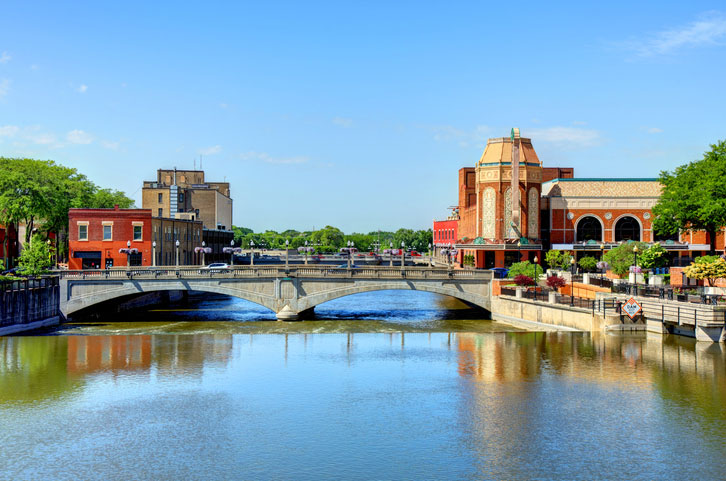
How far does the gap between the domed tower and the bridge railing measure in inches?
995

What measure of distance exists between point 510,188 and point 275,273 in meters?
39.1

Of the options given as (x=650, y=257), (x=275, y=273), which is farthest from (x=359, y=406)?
(x=650, y=257)

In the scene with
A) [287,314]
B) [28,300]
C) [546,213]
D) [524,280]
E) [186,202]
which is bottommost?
[287,314]

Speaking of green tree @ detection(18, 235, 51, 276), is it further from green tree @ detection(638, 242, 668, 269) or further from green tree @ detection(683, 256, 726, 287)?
green tree @ detection(683, 256, 726, 287)

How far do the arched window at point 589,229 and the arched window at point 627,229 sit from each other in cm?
237

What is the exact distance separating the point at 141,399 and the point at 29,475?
11.2m

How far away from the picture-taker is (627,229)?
98.7 meters

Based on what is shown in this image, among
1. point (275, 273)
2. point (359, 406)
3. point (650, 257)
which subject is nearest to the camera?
point (359, 406)

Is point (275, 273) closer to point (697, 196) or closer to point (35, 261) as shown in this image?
point (35, 261)

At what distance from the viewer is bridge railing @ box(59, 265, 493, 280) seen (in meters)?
68.9

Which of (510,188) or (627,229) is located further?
(627,229)

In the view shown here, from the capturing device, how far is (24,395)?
40219 mm

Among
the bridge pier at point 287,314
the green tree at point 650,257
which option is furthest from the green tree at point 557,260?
the bridge pier at point 287,314

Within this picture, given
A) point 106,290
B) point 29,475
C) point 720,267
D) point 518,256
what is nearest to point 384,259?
point 518,256
